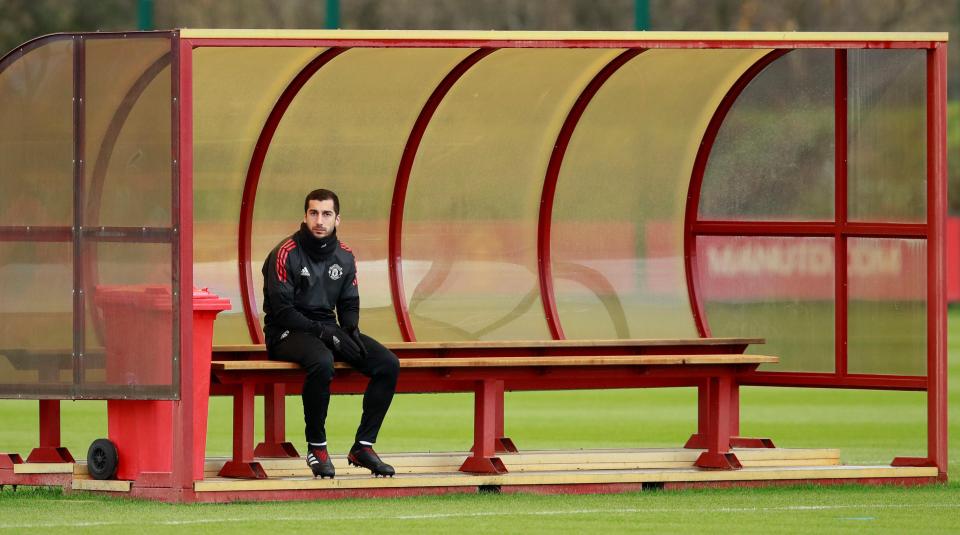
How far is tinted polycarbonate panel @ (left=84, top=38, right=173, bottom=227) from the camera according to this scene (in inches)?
433

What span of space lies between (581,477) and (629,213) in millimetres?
3039

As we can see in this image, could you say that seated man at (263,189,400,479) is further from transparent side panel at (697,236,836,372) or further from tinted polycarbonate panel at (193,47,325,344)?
transparent side panel at (697,236,836,372)

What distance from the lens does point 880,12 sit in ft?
190

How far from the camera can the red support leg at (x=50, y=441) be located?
1237cm

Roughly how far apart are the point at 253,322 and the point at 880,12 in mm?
46627

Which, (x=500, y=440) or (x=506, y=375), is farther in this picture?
(x=500, y=440)

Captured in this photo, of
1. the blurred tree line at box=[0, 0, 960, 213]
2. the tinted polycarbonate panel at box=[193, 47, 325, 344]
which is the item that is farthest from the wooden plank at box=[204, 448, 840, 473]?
the blurred tree line at box=[0, 0, 960, 213]

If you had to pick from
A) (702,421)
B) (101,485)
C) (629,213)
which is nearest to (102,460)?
(101,485)

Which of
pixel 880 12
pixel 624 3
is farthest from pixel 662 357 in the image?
pixel 880 12

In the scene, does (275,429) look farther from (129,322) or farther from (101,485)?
(129,322)

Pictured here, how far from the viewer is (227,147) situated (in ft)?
43.5

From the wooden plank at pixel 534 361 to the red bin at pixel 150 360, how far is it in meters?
0.27

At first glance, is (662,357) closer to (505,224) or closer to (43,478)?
(505,224)

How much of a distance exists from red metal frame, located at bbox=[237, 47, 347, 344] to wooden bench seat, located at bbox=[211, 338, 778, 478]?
1.61 feet
